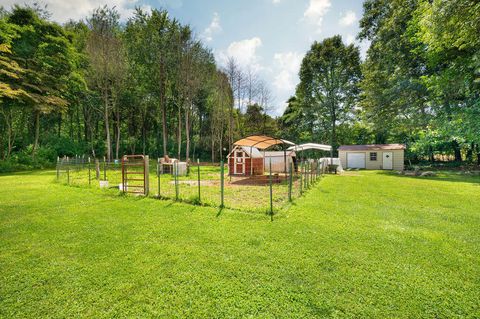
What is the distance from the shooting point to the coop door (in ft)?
44.9

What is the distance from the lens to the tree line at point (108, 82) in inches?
631

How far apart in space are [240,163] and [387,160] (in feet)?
50.2

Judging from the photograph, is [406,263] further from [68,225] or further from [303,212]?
[68,225]

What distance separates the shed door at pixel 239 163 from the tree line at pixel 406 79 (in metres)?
11.2

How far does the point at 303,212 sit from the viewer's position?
16.9 feet

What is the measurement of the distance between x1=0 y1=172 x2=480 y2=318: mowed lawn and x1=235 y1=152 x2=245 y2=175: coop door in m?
8.46

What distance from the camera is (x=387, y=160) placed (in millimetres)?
20344

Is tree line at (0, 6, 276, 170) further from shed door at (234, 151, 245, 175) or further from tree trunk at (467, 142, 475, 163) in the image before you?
tree trunk at (467, 142, 475, 163)

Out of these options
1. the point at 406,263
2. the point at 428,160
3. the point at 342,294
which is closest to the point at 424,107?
the point at 428,160

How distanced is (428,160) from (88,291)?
29.3 meters

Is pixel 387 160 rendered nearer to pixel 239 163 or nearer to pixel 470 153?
pixel 470 153

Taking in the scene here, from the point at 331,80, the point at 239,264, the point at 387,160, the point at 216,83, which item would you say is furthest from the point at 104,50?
the point at 387,160

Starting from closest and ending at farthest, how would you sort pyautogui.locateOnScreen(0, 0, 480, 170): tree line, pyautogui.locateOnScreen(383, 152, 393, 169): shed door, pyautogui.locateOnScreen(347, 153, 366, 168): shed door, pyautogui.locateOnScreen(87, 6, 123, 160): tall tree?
pyautogui.locateOnScreen(0, 0, 480, 170): tree line
pyautogui.locateOnScreen(87, 6, 123, 160): tall tree
pyautogui.locateOnScreen(383, 152, 393, 169): shed door
pyautogui.locateOnScreen(347, 153, 366, 168): shed door

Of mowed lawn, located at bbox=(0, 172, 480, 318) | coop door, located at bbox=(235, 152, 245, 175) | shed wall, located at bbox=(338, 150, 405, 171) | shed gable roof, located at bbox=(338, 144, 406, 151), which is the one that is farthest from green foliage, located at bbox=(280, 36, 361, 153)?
mowed lawn, located at bbox=(0, 172, 480, 318)
